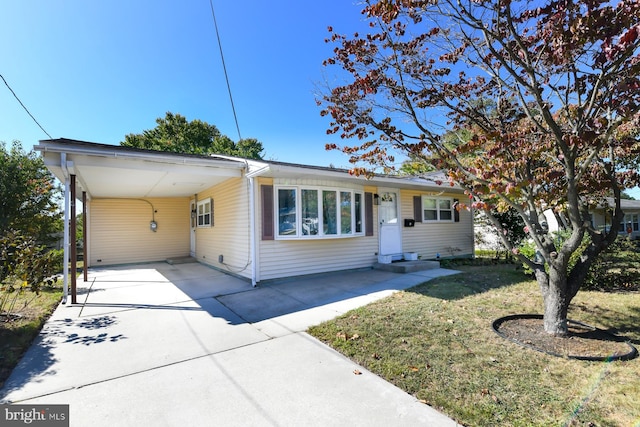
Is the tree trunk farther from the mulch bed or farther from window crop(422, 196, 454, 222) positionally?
window crop(422, 196, 454, 222)

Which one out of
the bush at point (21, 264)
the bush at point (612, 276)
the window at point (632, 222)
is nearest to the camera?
the bush at point (21, 264)

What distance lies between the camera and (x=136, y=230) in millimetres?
11727

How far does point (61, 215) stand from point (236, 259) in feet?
25.9

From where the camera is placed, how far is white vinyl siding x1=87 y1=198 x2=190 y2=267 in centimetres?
1109

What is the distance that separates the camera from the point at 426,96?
423cm

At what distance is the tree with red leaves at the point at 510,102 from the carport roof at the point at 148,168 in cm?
96

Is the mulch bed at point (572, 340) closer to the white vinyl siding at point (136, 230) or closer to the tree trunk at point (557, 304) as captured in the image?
the tree trunk at point (557, 304)

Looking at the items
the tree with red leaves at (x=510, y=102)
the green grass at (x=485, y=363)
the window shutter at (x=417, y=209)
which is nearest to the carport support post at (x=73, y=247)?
the green grass at (x=485, y=363)

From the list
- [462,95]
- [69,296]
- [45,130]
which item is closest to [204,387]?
[462,95]

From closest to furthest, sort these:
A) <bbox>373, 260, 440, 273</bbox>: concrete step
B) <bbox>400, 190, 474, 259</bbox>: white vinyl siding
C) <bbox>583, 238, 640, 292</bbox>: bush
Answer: <bbox>583, 238, 640, 292</bbox>: bush
<bbox>373, 260, 440, 273</bbox>: concrete step
<bbox>400, 190, 474, 259</bbox>: white vinyl siding

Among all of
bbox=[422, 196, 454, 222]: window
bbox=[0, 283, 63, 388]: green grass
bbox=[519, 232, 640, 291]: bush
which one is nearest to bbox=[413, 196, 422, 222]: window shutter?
bbox=[422, 196, 454, 222]: window

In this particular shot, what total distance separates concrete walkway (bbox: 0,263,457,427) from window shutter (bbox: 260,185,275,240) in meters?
1.67

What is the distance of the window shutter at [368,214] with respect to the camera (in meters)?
8.73

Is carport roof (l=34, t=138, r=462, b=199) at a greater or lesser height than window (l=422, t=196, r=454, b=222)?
greater
